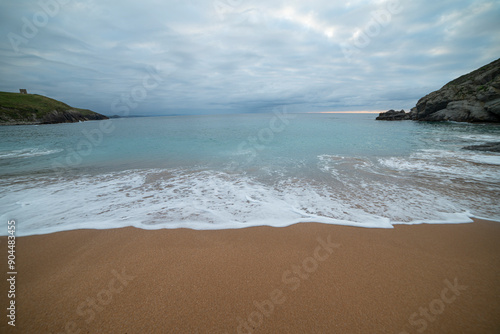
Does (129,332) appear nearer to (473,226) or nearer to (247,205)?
(247,205)

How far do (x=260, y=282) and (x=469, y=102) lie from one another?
74874 millimetres

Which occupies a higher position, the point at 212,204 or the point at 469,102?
the point at 469,102

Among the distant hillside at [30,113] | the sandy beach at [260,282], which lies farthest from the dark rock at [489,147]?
the distant hillside at [30,113]

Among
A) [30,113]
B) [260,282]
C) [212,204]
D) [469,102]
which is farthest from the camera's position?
[30,113]

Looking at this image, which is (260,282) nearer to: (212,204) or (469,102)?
(212,204)

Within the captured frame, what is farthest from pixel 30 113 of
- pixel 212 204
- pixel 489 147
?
pixel 489 147

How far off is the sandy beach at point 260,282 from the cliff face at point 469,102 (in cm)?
6143

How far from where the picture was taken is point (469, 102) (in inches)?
1923

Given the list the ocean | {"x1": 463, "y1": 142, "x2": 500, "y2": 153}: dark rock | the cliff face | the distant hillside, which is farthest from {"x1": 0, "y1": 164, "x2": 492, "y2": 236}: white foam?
the distant hillside

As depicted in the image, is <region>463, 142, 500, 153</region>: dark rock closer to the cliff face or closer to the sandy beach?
the sandy beach

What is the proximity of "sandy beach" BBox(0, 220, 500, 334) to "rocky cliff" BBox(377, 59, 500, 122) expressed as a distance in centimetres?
6148

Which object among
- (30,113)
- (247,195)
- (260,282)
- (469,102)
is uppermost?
(469,102)

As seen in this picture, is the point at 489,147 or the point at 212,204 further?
the point at 489,147

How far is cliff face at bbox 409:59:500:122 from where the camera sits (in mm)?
43281
